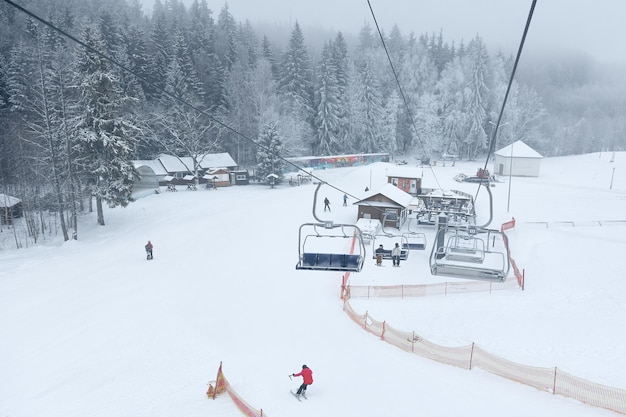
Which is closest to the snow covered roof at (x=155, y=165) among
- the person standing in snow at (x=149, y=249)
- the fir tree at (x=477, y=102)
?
the person standing in snow at (x=149, y=249)

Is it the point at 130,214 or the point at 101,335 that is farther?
the point at 130,214

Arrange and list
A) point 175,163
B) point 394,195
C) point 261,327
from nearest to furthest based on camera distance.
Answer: point 261,327 < point 394,195 < point 175,163

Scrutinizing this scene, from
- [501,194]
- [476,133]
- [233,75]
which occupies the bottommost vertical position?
[501,194]

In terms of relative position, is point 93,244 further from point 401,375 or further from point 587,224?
point 587,224

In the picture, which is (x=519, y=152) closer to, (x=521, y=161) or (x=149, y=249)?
(x=521, y=161)

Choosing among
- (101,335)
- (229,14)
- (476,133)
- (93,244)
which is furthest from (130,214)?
(229,14)

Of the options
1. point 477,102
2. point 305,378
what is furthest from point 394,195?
point 477,102

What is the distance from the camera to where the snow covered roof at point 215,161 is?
58838 millimetres

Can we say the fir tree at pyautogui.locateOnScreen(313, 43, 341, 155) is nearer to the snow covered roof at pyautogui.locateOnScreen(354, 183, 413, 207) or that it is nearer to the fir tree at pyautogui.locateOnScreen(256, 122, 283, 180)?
the fir tree at pyautogui.locateOnScreen(256, 122, 283, 180)

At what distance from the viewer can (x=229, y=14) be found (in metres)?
105

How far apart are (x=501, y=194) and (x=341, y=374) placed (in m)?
41.0

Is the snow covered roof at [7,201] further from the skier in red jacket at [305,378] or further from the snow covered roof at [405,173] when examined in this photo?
the snow covered roof at [405,173]

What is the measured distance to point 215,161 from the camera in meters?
59.9

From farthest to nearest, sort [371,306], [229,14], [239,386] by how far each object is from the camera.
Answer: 1. [229,14]
2. [371,306]
3. [239,386]
